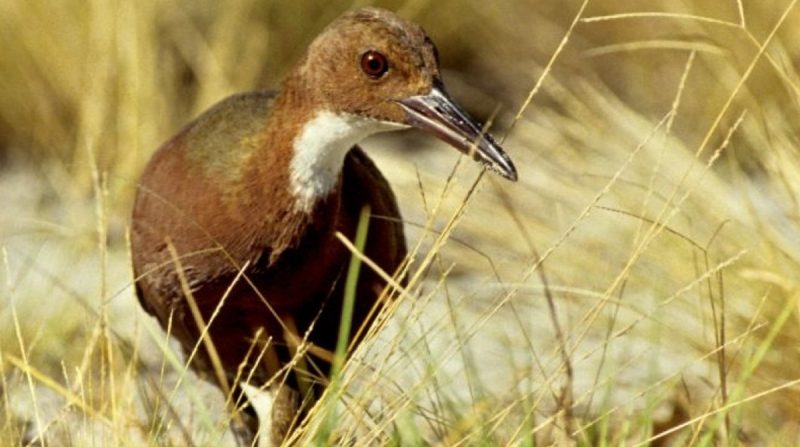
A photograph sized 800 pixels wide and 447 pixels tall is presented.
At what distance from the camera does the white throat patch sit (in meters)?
3.59

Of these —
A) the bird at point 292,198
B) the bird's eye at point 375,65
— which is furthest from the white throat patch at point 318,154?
the bird's eye at point 375,65

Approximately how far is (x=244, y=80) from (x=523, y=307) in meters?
1.83

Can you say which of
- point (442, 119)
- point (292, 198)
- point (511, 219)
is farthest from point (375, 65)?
point (511, 219)

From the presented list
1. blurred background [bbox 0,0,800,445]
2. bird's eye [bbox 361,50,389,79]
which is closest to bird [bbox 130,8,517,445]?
bird's eye [bbox 361,50,389,79]

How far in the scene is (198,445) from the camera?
12.7 feet

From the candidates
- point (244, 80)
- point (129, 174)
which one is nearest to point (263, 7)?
point (244, 80)

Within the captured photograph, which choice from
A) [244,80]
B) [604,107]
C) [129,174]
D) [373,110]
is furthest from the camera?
[244,80]

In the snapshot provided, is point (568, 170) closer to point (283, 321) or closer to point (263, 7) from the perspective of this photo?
point (283, 321)

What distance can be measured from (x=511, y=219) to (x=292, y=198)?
1227mm

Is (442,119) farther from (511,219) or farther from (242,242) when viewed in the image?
(511,219)

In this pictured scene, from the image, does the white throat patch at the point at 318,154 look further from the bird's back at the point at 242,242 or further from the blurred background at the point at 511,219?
the blurred background at the point at 511,219

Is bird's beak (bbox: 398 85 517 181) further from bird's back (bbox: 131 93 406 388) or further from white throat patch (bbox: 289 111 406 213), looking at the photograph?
bird's back (bbox: 131 93 406 388)

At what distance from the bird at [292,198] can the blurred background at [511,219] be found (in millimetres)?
143

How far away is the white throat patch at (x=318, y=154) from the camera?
3.59 m
